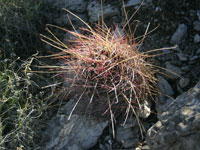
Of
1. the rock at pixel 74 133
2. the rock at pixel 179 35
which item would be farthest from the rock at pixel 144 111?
the rock at pixel 179 35

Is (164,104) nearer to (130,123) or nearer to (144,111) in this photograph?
(144,111)

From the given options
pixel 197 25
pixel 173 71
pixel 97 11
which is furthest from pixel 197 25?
pixel 97 11

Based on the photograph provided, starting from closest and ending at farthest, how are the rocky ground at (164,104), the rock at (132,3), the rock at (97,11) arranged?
the rocky ground at (164,104)
the rock at (132,3)
the rock at (97,11)

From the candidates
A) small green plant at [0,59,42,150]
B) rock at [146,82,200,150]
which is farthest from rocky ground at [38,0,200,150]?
small green plant at [0,59,42,150]

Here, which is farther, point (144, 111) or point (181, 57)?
point (181, 57)

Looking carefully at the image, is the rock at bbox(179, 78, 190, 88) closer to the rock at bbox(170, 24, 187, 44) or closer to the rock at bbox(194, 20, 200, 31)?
the rock at bbox(170, 24, 187, 44)

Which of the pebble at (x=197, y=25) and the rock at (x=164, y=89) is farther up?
the pebble at (x=197, y=25)

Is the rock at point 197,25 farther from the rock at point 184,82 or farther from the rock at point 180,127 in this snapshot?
the rock at point 180,127
